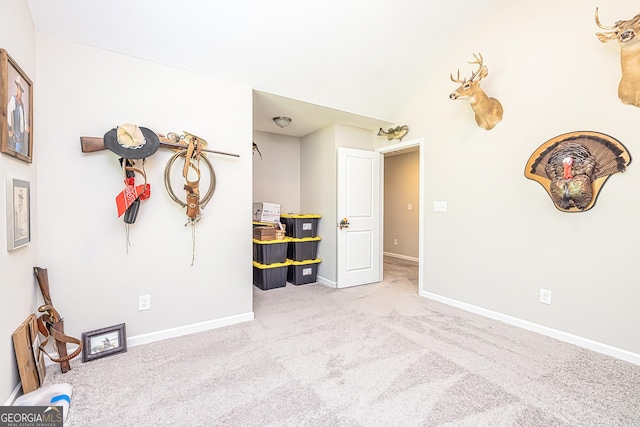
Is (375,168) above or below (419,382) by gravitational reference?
above

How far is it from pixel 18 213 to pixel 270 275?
2.62 m

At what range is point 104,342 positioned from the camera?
2146 mm

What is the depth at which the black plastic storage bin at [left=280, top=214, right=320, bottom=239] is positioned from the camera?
4.10 metres

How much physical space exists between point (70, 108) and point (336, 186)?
2792 millimetres

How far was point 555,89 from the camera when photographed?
245 cm

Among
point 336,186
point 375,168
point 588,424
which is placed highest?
point 375,168

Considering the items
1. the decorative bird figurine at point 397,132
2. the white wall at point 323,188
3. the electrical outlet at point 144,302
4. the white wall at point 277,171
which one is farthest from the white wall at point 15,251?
the decorative bird figurine at point 397,132

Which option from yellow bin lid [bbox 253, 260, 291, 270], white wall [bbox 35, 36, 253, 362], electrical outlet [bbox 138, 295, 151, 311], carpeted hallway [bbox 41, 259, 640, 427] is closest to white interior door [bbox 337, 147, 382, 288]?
yellow bin lid [bbox 253, 260, 291, 270]

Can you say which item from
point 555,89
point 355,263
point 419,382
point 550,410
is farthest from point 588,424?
point 355,263

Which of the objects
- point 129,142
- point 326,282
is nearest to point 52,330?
point 129,142

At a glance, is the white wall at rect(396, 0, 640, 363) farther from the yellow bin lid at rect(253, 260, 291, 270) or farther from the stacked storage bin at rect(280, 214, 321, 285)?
the yellow bin lid at rect(253, 260, 291, 270)

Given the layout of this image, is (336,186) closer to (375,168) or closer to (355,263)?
(375,168)

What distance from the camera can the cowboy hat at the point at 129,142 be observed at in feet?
6.91

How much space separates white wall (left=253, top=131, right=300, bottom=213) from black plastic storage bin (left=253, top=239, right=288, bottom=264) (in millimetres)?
894
